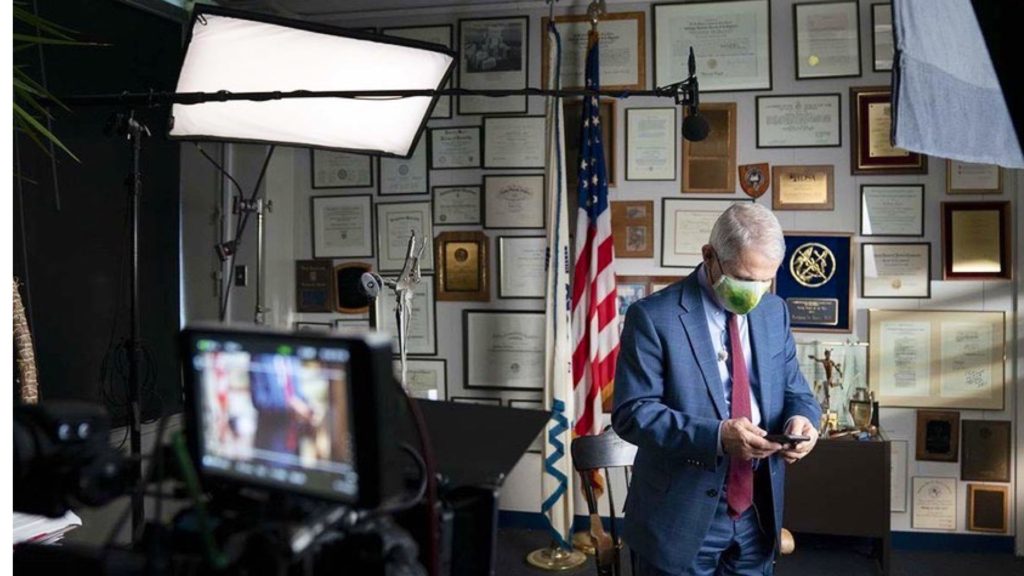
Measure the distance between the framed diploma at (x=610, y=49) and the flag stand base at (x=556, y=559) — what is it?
217cm

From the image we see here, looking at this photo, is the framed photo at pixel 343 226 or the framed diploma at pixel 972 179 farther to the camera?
the framed photo at pixel 343 226

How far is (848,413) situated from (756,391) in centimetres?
187

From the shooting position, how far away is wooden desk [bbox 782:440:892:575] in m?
3.09

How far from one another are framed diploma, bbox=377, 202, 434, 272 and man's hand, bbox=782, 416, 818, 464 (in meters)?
2.45

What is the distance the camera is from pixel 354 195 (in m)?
3.98

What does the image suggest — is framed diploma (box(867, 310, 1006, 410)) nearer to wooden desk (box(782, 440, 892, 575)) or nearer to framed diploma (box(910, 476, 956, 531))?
framed diploma (box(910, 476, 956, 531))

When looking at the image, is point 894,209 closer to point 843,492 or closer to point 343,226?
point 843,492

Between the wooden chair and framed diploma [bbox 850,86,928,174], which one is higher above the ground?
framed diploma [bbox 850,86,928,174]

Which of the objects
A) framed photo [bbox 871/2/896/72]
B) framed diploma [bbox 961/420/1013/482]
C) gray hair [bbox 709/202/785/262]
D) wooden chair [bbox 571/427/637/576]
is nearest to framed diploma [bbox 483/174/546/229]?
framed photo [bbox 871/2/896/72]

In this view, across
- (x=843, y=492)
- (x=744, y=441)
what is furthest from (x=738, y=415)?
(x=843, y=492)

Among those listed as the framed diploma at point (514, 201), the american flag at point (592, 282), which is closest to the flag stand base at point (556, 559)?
the american flag at point (592, 282)

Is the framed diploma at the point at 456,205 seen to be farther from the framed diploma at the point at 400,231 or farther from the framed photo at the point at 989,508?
the framed photo at the point at 989,508

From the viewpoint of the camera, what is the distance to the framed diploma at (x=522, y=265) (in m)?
3.79

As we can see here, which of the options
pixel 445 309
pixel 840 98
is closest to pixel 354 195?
pixel 445 309
